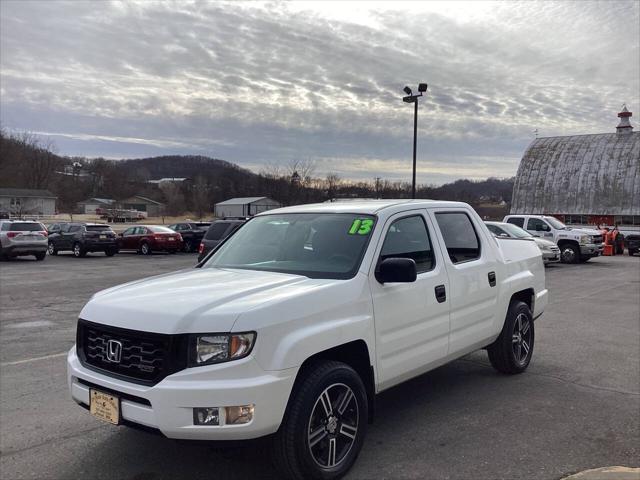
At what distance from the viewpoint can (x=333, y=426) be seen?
137 inches

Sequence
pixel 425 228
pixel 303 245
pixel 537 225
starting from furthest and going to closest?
1. pixel 537 225
2. pixel 425 228
3. pixel 303 245

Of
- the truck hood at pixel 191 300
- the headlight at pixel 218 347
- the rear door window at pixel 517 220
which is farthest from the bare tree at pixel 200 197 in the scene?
the headlight at pixel 218 347

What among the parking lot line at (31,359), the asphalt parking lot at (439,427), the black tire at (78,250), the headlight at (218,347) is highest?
the headlight at (218,347)

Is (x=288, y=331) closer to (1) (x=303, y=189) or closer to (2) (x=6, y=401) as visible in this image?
(2) (x=6, y=401)

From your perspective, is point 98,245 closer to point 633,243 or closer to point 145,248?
point 145,248

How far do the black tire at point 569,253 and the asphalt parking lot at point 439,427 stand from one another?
16.0 meters

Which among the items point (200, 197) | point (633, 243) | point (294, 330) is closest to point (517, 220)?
point (633, 243)

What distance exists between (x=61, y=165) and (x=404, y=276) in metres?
132

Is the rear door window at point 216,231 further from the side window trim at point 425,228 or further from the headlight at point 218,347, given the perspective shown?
the headlight at point 218,347

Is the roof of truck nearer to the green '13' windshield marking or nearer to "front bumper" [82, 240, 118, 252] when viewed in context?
the green '13' windshield marking

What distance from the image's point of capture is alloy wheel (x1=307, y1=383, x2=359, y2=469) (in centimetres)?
336

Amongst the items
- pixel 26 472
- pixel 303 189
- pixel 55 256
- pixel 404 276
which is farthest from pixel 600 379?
pixel 303 189

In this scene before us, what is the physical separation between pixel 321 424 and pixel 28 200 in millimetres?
104190

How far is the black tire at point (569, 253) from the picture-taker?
893 inches
